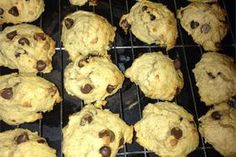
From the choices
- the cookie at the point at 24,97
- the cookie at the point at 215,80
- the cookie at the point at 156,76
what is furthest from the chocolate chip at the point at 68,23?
the cookie at the point at 215,80

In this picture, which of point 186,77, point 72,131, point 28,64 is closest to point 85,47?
point 28,64

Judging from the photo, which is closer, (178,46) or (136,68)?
(136,68)

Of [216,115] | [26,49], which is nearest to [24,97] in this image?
[26,49]

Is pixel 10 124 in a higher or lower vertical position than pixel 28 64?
lower

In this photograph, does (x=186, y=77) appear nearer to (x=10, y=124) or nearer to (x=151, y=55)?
(x=151, y=55)

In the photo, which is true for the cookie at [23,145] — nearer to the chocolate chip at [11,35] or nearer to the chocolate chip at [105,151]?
the chocolate chip at [105,151]

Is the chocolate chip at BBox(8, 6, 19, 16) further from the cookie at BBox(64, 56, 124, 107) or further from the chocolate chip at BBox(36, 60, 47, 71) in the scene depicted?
the cookie at BBox(64, 56, 124, 107)
